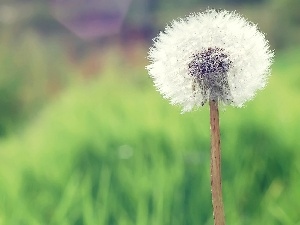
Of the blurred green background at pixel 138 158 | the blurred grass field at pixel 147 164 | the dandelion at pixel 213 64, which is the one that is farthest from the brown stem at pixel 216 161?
the blurred grass field at pixel 147 164

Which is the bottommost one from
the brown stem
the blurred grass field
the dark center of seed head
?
the brown stem

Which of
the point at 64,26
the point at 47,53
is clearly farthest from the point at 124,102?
the point at 64,26

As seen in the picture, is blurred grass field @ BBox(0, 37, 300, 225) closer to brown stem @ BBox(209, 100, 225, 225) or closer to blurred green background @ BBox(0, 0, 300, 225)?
blurred green background @ BBox(0, 0, 300, 225)

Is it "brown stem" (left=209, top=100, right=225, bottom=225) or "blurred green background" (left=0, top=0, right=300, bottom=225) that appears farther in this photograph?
"blurred green background" (left=0, top=0, right=300, bottom=225)

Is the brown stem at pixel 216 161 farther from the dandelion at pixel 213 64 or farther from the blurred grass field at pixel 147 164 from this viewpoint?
the blurred grass field at pixel 147 164

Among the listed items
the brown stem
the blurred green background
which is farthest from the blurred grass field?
the brown stem

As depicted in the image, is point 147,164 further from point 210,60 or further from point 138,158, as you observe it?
point 210,60

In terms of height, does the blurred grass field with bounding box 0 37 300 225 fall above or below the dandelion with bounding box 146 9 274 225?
above
